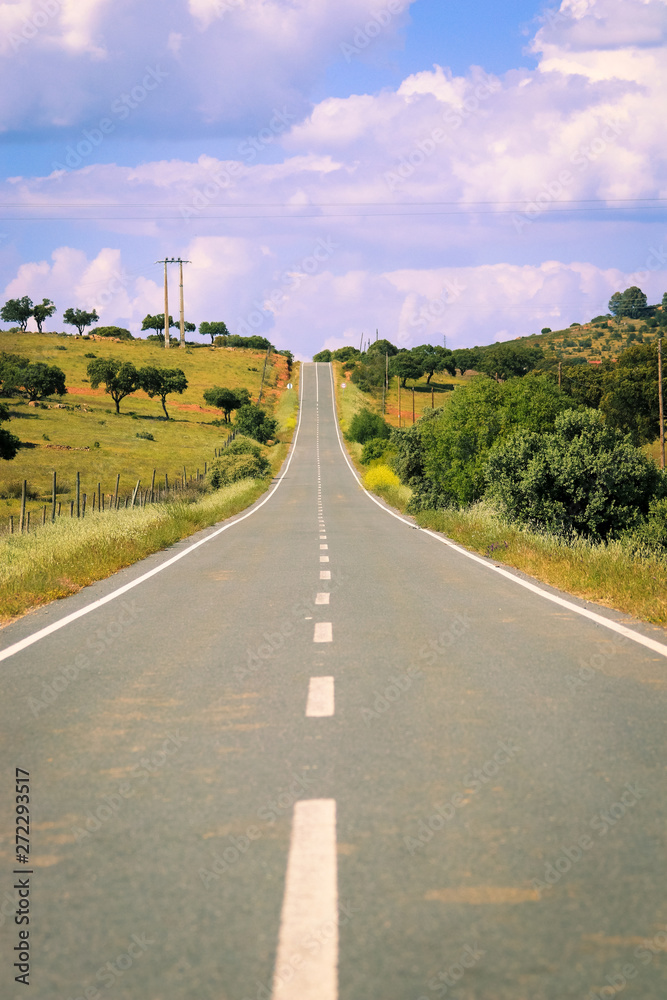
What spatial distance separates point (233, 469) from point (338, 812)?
6112 cm

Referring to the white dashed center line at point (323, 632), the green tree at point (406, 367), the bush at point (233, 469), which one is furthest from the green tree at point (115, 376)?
the white dashed center line at point (323, 632)

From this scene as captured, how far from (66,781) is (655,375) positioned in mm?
73735

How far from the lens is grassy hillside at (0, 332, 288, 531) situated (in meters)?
56.2

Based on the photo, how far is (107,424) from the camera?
84375 millimetres

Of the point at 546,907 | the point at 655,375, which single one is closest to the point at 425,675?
the point at 546,907

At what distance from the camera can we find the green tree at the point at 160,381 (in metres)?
100

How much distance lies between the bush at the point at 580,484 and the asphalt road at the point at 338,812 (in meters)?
11.4

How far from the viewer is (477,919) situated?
3141mm

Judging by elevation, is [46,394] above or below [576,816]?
above

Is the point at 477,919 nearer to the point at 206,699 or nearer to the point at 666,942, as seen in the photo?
the point at 666,942

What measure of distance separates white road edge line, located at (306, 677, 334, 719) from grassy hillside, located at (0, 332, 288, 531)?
78.3ft

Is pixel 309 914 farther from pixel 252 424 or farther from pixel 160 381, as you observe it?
pixel 160 381

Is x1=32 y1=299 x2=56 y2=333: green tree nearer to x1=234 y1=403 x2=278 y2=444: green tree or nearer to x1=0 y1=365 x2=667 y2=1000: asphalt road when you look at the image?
x1=234 y1=403 x2=278 y2=444: green tree

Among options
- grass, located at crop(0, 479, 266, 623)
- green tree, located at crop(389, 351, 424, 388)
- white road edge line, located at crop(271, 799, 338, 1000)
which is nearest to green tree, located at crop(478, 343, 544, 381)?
green tree, located at crop(389, 351, 424, 388)
